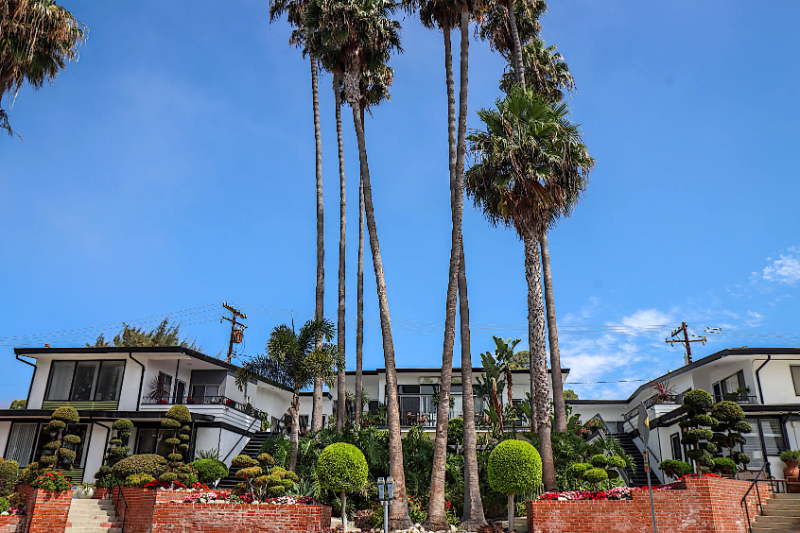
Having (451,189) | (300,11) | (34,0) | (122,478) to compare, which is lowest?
(122,478)

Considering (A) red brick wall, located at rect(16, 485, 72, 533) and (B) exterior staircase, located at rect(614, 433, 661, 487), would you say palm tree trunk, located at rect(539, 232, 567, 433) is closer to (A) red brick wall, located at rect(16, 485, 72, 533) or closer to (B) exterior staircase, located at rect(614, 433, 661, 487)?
(B) exterior staircase, located at rect(614, 433, 661, 487)

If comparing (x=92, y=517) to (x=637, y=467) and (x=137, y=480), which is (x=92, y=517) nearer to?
(x=137, y=480)

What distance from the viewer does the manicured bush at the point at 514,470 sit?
16.3m

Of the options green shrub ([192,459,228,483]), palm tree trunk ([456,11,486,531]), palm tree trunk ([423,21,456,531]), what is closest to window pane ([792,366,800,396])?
palm tree trunk ([456,11,486,531])

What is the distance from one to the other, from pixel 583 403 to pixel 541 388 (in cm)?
1564

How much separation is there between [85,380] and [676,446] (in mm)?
26349

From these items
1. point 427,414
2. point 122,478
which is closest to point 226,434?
point 122,478

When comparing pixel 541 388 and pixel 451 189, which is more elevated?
pixel 451 189

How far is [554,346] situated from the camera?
76.5 ft

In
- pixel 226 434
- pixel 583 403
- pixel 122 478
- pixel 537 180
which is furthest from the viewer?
pixel 583 403

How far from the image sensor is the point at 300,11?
29812 millimetres

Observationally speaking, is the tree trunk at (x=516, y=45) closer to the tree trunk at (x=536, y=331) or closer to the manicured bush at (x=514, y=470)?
the tree trunk at (x=536, y=331)

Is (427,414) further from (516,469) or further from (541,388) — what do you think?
(516,469)

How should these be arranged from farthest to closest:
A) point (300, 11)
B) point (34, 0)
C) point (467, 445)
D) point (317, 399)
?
point (300, 11) → point (317, 399) → point (467, 445) → point (34, 0)
